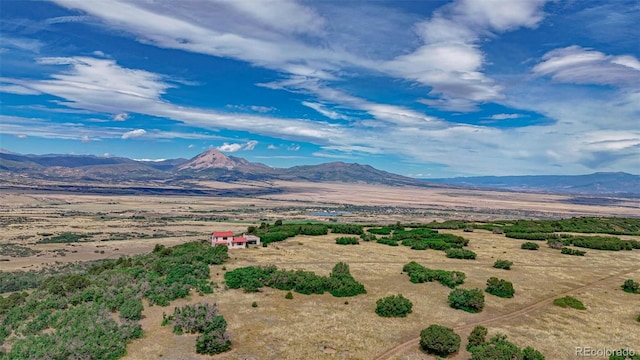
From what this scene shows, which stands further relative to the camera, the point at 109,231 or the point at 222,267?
the point at 109,231

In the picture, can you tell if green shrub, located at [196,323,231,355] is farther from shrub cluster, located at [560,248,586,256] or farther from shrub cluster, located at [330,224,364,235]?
shrub cluster, located at [560,248,586,256]

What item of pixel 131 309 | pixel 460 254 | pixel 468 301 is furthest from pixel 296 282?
pixel 460 254

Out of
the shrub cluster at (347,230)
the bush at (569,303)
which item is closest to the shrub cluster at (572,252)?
the bush at (569,303)

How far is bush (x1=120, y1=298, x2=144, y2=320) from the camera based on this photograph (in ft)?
105

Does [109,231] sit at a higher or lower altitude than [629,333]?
lower

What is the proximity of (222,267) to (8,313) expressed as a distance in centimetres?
2092

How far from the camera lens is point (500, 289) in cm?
4047

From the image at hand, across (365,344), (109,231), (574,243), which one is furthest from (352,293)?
(109,231)

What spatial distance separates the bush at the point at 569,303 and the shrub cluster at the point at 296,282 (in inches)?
769

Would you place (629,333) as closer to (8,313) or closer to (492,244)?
(492,244)

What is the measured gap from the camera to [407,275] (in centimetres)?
4738

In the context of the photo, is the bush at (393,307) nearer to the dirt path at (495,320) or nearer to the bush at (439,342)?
the dirt path at (495,320)

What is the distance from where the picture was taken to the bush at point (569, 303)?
37.1 metres

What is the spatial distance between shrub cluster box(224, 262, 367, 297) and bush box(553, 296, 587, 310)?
19.5 m
